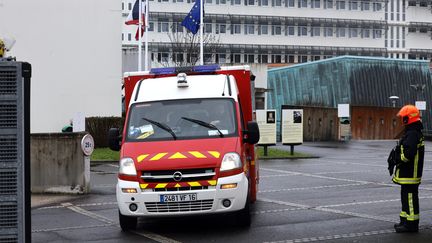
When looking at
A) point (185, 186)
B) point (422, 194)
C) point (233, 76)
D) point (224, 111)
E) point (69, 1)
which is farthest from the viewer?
point (69, 1)

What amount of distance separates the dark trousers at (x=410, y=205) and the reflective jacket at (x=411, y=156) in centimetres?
14

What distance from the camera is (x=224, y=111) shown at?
9938 millimetres

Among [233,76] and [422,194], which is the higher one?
[233,76]

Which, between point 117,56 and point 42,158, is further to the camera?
point 117,56

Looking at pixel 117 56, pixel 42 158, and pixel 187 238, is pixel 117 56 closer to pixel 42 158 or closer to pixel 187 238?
pixel 42 158

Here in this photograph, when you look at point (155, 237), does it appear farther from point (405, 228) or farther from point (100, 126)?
point (100, 126)

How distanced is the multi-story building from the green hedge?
5351cm

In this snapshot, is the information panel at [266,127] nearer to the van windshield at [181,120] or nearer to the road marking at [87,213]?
the road marking at [87,213]

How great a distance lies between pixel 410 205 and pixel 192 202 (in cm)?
307

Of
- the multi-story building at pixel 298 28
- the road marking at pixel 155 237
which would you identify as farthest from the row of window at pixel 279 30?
the road marking at pixel 155 237

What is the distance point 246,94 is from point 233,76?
40 centimetres

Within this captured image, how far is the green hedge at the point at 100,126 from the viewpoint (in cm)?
2659

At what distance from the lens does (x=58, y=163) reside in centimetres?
1430

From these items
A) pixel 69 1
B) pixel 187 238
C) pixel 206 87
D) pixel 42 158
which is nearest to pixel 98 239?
pixel 187 238
